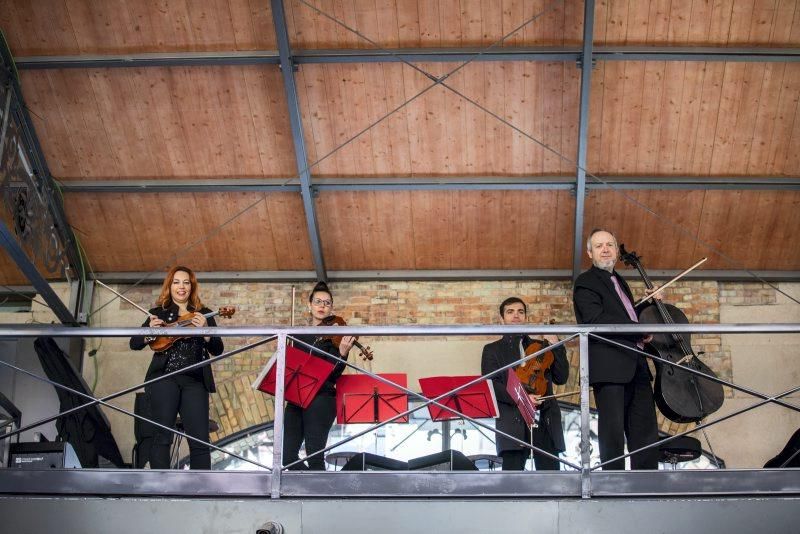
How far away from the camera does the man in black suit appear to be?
4.60m

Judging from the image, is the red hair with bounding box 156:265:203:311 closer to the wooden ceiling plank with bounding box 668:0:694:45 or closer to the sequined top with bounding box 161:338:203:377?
the sequined top with bounding box 161:338:203:377

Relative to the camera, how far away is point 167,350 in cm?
495

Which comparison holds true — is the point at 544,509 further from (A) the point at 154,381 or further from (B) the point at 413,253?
(B) the point at 413,253

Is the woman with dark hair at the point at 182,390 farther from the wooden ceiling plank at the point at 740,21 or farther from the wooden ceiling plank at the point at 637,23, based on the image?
the wooden ceiling plank at the point at 740,21

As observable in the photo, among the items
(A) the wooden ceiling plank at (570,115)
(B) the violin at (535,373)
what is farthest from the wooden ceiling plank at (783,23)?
(B) the violin at (535,373)

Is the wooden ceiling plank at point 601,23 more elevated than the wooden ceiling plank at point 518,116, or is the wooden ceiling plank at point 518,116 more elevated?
the wooden ceiling plank at point 601,23

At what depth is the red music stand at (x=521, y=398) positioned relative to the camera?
15.7 feet

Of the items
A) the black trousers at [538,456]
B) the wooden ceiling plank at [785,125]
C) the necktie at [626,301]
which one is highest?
the wooden ceiling plank at [785,125]

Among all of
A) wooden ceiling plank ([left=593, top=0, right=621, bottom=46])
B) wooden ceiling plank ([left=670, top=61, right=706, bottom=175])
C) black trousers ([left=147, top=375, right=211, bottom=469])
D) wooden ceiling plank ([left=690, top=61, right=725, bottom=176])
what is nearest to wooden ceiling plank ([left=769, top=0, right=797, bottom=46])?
wooden ceiling plank ([left=690, top=61, right=725, bottom=176])

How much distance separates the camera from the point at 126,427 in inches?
300

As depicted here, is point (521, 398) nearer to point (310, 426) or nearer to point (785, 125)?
point (310, 426)

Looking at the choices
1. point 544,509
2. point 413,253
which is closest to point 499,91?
point 413,253

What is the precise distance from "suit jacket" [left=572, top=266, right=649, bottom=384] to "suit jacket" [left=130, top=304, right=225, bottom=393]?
202 cm

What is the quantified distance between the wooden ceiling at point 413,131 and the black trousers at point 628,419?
2.80 m
